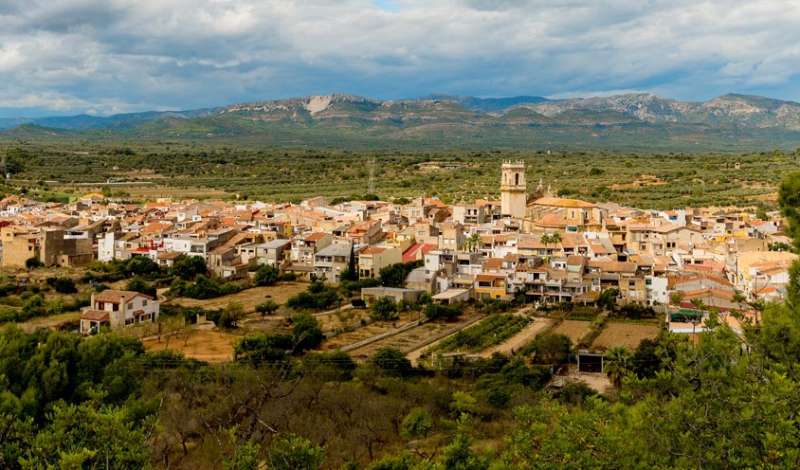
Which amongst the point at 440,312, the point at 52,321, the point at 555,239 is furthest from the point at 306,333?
the point at 555,239

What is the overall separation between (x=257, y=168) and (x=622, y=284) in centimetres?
6833

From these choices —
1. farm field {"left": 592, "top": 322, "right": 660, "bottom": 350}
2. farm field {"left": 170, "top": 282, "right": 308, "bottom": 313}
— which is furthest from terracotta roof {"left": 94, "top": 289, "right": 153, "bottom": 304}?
farm field {"left": 592, "top": 322, "right": 660, "bottom": 350}

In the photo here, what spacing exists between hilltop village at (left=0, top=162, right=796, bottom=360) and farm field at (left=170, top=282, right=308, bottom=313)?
0.46m

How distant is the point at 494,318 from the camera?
26.1 meters

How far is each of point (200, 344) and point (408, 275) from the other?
1033 centimetres

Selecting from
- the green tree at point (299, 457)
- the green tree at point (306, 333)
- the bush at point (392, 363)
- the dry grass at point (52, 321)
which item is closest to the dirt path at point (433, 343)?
the bush at point (392, 363)

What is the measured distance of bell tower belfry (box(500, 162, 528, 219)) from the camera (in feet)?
139

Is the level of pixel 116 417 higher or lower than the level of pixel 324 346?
higher

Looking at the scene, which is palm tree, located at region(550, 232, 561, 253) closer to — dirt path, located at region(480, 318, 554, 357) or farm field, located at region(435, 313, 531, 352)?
dirt path, located at region(480, 318, 554, 357)

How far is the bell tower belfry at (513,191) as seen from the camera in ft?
139

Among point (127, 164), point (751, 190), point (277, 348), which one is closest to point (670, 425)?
point (277, 348)

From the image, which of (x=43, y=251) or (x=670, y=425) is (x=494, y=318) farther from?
(x=43, y=251)

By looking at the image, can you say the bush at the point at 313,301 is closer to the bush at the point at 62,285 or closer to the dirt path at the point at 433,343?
the dirt path at the point at 433,343

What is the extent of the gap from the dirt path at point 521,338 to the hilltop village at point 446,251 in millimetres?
1978
